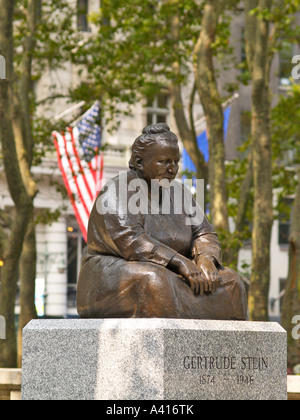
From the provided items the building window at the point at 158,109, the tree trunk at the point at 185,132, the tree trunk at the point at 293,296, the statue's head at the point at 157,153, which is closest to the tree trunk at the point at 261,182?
the tree trunk at the point at 293,296

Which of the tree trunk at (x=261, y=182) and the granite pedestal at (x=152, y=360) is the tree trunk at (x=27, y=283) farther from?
the granite pedestal at (x=152, y=360)

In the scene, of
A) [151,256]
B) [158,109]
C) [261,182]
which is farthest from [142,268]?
[158,109]

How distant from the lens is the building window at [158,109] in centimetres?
3009

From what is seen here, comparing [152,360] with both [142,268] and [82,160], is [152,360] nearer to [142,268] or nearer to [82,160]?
[142,268]

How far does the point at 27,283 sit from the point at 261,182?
15.1 ft

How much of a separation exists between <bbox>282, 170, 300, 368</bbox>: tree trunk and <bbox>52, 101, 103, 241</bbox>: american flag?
3.86 metres

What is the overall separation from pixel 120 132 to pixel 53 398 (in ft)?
75.4

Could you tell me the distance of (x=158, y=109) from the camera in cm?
3009

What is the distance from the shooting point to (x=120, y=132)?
98.5ft

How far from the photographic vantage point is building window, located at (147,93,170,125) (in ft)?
98.7

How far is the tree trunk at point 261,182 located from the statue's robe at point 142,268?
26.3ft

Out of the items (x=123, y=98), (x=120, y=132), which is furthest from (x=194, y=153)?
(x=120, y=132)

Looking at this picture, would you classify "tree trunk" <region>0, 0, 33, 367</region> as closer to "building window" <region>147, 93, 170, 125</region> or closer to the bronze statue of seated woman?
the bronze statue of seated woman
